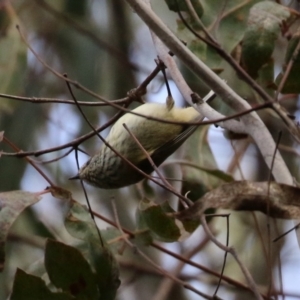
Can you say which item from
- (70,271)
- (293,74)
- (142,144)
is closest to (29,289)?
(70,271)

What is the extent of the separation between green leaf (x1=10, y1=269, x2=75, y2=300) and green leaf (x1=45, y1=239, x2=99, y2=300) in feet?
0.24

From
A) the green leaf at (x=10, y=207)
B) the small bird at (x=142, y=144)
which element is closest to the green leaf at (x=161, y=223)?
the small bird at (x=142, y=144)

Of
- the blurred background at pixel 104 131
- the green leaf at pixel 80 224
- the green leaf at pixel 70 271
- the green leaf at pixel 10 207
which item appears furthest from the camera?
the blurred background at pixel 104 131

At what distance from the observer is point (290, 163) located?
2699 millimetres

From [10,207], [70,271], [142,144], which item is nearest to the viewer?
[10,207]

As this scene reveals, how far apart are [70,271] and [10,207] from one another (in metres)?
0.22

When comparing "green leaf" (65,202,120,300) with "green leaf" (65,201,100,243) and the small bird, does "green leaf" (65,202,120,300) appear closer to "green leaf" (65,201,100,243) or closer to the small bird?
"green leaf" (65,201,100,243)

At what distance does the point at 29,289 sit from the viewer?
55.7 inches

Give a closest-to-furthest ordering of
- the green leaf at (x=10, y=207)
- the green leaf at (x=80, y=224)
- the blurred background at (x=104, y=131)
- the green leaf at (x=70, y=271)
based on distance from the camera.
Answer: the green leaf at (x=10, y=207), the green leaf at (x=70, y=271), the green leaf at (x=80, y=224), the blurred background at (x=104, y=131)

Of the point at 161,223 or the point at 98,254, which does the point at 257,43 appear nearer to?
the point at 161,223

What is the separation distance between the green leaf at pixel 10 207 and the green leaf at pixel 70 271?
11cm

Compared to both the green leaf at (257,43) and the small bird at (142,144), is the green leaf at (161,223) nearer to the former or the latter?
the small bird at (142,144)

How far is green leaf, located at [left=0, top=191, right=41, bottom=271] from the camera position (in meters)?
1.35

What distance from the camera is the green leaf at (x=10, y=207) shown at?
1.35 metres
